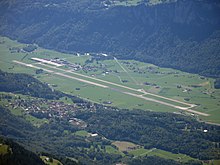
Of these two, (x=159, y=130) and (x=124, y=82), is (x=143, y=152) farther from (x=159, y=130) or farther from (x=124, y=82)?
(x=124, y=82)

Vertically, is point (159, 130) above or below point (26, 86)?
below

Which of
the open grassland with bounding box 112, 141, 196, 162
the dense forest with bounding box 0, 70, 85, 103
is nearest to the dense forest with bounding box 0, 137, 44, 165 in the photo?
the open grassland with bounding box 112, 141, 196, 162

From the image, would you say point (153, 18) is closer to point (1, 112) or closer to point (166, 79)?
point (166, 79)

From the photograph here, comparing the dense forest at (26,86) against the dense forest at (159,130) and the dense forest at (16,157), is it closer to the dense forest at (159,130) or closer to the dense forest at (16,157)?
the dense forest at (159,130)

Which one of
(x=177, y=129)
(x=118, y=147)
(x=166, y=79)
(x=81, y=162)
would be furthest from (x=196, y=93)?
(x=81, y=162)

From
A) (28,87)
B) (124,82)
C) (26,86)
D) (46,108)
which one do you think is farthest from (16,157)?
(124,82)

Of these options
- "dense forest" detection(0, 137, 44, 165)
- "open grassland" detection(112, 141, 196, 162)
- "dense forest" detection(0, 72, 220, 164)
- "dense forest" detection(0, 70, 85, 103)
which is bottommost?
"open grassland" detection(112, 141, 196, 162)

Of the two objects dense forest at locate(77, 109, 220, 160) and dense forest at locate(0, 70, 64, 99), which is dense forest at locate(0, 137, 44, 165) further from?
dense forest at locate(0, 70, 64, 99)

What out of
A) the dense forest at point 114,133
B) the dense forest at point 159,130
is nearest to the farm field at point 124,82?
the dense forest at point 159,130

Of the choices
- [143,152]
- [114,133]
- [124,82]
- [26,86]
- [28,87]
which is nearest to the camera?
[143,152]
